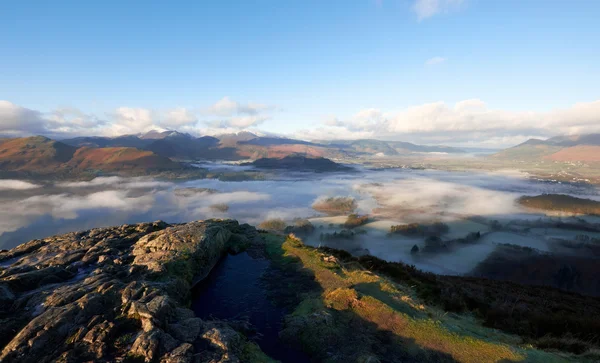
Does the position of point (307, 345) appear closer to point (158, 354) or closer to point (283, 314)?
point (283, 314)

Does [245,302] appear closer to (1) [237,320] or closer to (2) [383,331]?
(1) [237,320]

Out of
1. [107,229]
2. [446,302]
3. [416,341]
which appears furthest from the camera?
[107,229]

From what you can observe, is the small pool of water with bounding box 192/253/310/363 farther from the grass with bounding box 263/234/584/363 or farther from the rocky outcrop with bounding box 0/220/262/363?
the rocky outcrop with bounding box 0/220/262/363

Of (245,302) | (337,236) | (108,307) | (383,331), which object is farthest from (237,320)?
(337,236)

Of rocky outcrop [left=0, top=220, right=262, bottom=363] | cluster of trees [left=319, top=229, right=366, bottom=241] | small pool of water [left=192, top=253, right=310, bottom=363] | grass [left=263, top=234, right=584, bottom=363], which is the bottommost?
cluster of trees [left=319, top=229, right=366, bottom=241]

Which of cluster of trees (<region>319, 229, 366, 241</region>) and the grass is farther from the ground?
the grass

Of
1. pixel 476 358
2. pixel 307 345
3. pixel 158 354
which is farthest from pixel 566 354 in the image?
pixel 158 354

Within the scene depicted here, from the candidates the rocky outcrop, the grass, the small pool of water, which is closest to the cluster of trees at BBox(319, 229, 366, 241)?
the small pool of water
